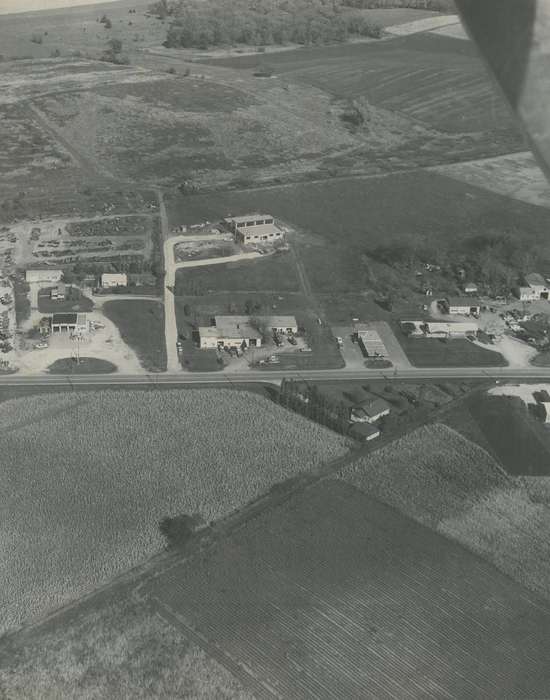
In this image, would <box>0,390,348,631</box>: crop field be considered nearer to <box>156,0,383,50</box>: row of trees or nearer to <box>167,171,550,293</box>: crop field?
<box>167,171,550,293</box>: crop field

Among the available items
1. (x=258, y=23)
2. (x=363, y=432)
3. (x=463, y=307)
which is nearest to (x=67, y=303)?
(x=363, y=432)

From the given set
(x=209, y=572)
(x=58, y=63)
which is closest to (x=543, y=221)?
(x=209, y=572)

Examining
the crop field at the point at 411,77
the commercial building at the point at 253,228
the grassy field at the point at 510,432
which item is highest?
the crop field at the point at 411,77

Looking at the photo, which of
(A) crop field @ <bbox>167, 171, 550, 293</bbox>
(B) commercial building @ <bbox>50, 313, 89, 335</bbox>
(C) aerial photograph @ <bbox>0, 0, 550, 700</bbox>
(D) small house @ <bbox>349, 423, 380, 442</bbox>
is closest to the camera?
(C) aerial photograph @ <bbox>0, 0, 550, 700</bbox>

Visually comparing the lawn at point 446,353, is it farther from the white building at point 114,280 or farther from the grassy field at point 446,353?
the white building at point 114,280

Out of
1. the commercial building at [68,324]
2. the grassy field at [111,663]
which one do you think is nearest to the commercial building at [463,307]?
the commercial building at [68,324]

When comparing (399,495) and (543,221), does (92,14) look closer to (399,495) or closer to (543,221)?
(543,221)

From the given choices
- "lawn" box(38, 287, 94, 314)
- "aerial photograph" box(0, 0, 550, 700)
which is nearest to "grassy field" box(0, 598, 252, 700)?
"aerial photograph" box(0, 0, 550, 700)
